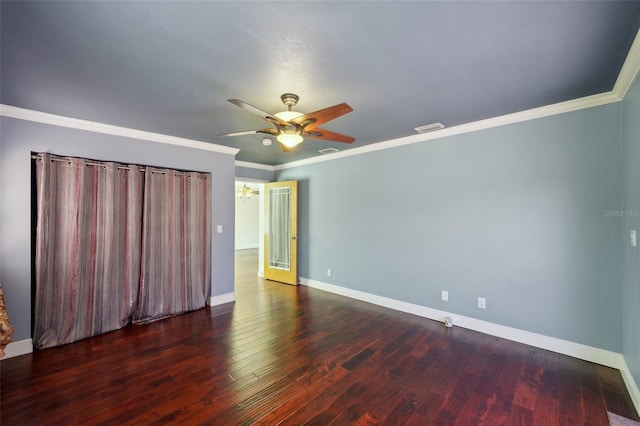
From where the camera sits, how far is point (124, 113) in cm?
304

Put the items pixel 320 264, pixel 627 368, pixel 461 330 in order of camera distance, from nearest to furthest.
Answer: pixel 627 368, pixel 461 330, pixel 320 264

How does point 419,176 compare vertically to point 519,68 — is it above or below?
below

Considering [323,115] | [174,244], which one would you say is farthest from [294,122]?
[174,244]

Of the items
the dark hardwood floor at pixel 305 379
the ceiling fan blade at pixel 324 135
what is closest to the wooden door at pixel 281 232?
the dark hardwood floor at pixel 305 379

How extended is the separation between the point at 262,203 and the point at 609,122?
5.45m

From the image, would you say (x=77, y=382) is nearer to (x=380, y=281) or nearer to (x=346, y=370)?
(x=346, y=370)

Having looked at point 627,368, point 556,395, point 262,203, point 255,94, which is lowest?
point 556,395

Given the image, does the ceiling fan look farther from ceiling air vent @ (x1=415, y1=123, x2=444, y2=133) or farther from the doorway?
the doorway

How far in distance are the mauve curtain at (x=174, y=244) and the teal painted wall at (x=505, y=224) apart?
7.95ft

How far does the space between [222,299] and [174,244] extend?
1.20 meters

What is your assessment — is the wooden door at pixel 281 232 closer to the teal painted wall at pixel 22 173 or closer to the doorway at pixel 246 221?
the teal painted wall at pixel 22 173

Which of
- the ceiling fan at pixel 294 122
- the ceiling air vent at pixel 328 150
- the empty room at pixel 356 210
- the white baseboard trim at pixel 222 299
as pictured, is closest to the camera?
the empty room at pixel 356 210

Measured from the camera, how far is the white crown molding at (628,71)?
1.87 m

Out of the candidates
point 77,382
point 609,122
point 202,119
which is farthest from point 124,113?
point 609,122
